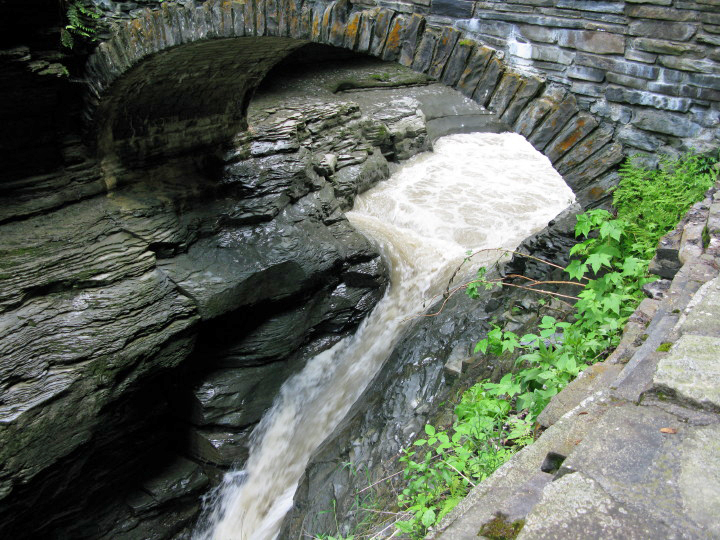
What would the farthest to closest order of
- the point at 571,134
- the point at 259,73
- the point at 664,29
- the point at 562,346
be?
the point at 259,73 < the point at 571,134 < the point at 664,29 < the point at 562,346

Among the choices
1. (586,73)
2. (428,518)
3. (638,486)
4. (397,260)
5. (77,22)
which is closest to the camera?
(638,486)

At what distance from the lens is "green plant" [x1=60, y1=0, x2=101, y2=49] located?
457 centimetres

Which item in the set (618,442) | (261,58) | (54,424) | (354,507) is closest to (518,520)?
(618,442)

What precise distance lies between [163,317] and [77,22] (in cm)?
266

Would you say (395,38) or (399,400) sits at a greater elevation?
(395,38)

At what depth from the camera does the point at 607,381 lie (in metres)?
1.88

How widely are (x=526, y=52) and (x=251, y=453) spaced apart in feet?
13.7

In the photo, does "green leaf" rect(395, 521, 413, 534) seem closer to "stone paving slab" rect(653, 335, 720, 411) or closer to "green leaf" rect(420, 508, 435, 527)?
"green leaf" rect(420, 508, 435, 527)

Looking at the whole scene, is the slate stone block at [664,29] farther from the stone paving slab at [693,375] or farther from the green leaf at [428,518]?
the green leaf at [428,518]

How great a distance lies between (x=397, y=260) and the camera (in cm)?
662

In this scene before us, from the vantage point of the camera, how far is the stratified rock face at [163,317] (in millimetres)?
4340

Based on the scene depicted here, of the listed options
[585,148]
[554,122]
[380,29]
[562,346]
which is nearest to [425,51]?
[380,29]

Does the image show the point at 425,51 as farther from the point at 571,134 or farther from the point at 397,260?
the point at 397,260

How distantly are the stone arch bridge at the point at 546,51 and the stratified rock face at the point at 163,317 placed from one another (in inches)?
70.1
